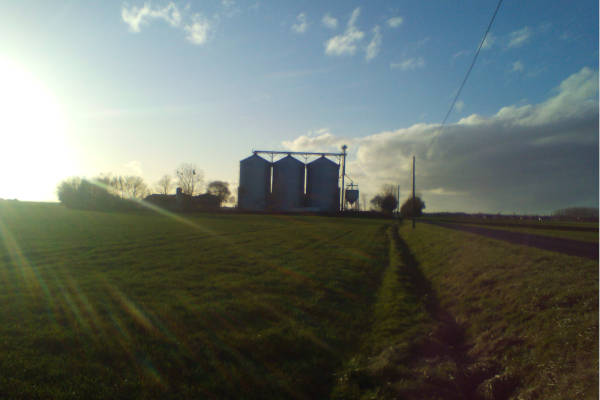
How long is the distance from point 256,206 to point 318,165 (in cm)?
1810

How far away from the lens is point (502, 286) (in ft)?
33.4

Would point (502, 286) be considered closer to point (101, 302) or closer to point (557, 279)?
point (557, 279)

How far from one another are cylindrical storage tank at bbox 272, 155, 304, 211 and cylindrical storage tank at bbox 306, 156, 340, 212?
2.98 meters

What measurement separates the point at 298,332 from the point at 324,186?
77133mm

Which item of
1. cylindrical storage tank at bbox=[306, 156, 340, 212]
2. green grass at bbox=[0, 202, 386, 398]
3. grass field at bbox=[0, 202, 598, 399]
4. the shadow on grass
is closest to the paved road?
grass field at bbox=[0, 202, 598, 399]

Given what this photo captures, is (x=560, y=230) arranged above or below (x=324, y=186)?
below

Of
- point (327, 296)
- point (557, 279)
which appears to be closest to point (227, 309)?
point (327, 296)

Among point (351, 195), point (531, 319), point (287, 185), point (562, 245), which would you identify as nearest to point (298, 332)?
point (531, 319)

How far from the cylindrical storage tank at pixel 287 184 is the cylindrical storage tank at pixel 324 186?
2.98 meters

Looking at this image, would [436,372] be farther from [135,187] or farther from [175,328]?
[135,187]

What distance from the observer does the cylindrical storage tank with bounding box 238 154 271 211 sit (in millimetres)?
83000

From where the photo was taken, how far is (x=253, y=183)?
83.4 metres

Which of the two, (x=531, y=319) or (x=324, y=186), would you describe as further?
(x=324, y=186)

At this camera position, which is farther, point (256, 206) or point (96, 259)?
point (256, 206)
